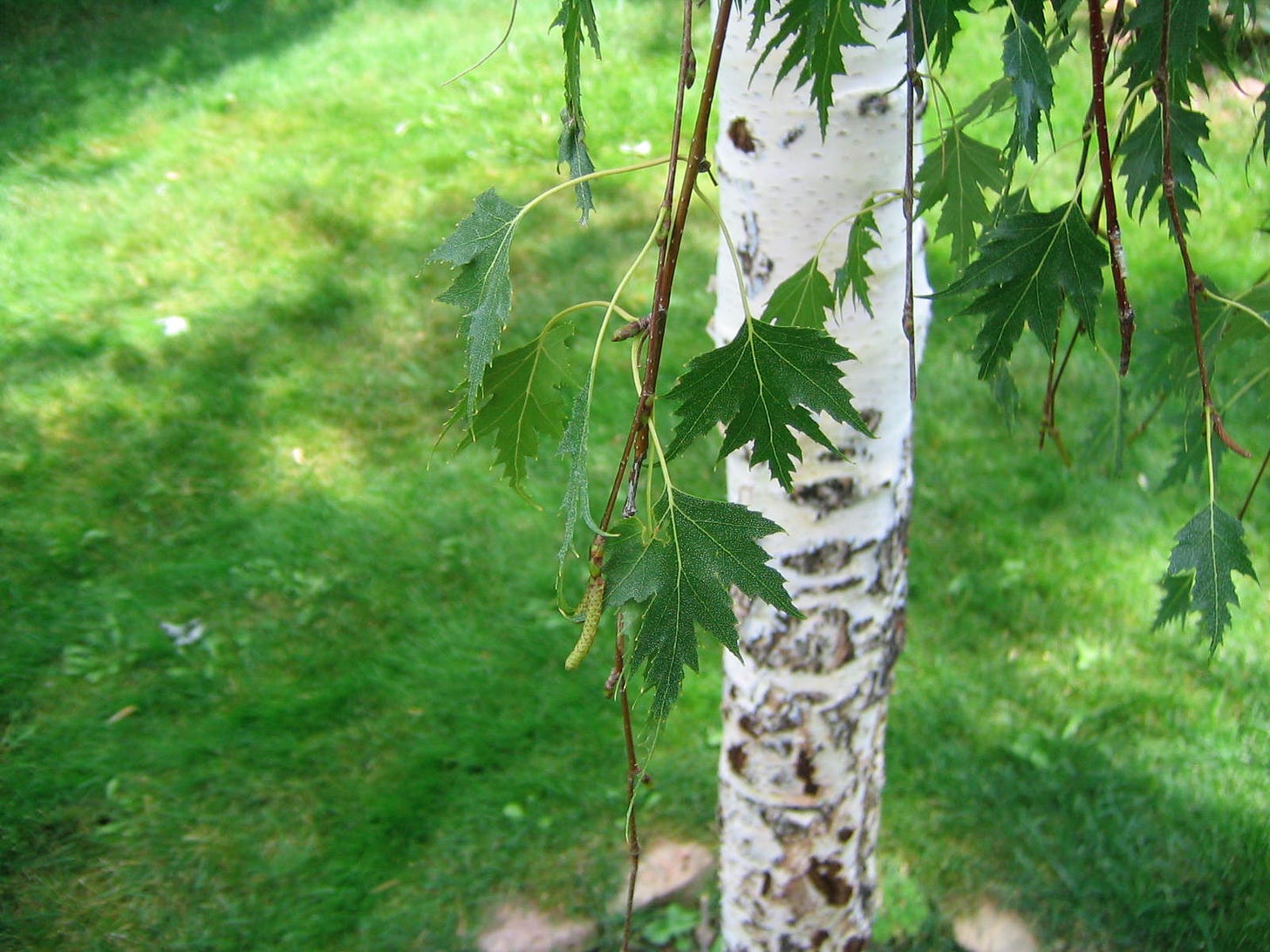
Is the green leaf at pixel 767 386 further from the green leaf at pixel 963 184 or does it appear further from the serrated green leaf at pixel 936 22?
the green leaf at pixel 963 184

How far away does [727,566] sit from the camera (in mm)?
761

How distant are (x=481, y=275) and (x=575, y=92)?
18 cm

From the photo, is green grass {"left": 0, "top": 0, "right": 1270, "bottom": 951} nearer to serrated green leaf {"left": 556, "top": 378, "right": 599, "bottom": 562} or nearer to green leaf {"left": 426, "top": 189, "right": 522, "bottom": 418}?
green leaf {"left": 426, "top": 189, "right": 522, "bottom": 418}

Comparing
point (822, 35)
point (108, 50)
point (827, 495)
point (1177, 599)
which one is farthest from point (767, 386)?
point (108, 50)

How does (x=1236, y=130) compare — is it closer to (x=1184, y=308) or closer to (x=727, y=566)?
(x=1184, y=308)

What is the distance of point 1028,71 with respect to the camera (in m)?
0.79

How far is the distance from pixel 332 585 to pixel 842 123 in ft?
6.75

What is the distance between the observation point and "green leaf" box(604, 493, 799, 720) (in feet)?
2.45

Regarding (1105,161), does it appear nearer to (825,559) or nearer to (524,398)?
(524,398)

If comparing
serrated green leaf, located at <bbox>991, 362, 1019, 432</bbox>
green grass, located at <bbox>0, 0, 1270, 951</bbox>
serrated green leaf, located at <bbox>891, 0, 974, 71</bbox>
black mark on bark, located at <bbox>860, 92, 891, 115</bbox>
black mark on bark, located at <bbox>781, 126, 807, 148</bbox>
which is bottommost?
green grass, located at <bbox>0, 0, 1270, 951</bbox>

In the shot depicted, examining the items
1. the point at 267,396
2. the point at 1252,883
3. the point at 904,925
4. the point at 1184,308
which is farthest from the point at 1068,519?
the point at 267,396

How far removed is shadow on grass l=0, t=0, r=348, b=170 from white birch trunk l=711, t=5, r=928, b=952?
374cm

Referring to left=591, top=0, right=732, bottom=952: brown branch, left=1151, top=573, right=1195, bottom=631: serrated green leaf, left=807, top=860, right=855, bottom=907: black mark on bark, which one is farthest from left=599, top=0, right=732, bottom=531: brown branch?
left=807, top=860, right=855, bottom=907: black mark on bark

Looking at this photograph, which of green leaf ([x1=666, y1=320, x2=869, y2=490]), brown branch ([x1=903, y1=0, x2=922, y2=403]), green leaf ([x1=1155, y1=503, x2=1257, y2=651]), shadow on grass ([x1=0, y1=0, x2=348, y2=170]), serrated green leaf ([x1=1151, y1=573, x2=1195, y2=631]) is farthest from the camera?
shadow on grass ([x1=0, y1=0, x2=348, y2=170])
